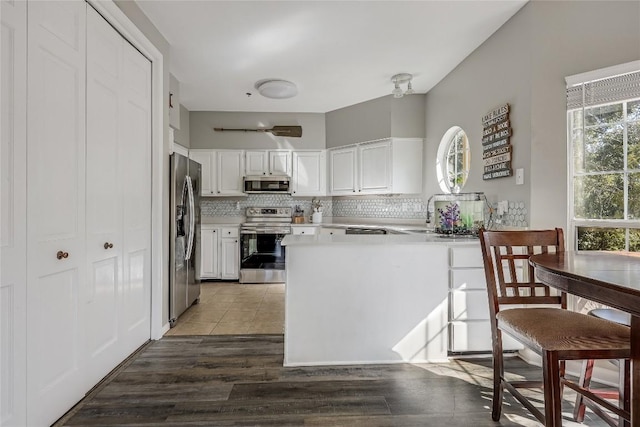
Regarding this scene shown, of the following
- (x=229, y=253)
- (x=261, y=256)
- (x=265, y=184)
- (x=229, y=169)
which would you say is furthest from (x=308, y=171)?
(x=229, y=253)

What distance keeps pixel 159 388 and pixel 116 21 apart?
238cm

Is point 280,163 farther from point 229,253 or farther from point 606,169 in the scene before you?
point 606,169

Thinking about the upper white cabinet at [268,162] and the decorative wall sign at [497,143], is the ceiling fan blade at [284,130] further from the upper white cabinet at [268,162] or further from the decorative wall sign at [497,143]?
the decorative wall sign at [497,143]

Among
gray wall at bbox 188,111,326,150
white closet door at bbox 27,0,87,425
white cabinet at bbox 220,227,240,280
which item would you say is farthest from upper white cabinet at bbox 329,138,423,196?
white closet door at bbox 27,0,87,425

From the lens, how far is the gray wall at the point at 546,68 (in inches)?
81.9

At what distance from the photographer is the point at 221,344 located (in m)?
2.64

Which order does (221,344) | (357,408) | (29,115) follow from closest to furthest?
1. (29,115)
2. (357,408)
3. (221,344)

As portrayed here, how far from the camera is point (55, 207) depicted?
1678 mm

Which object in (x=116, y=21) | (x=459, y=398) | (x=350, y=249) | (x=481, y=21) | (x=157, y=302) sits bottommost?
(x=459, y=398)

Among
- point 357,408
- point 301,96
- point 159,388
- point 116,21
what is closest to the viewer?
point 357,408

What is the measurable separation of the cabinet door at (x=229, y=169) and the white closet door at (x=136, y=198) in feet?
7.85

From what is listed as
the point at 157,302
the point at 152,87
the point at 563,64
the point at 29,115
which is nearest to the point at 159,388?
the point at 157,302

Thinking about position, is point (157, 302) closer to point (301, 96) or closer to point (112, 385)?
point (112, 385)

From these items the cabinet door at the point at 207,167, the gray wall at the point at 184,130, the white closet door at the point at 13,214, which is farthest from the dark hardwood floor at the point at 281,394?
the gray wall at the point at 184,130
